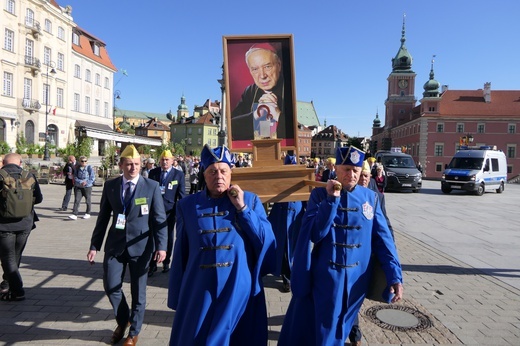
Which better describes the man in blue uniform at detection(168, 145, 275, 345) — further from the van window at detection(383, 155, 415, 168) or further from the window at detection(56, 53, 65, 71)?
the window at detection(56, 53, 65, 71)

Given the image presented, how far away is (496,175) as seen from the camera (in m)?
24.3

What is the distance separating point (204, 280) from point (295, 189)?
215 cm

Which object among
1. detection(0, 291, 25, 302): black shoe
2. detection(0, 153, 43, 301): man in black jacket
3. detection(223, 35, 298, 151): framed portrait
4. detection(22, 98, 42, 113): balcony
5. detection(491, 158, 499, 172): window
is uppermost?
detection(22, 98, 42, 113): balcony

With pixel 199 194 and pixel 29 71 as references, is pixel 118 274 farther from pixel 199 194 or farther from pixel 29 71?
pixel 29 71

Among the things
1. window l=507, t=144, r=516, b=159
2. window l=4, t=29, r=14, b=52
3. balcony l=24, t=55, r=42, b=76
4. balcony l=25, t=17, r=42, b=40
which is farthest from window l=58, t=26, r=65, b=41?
window l=507, t=144, r=516, b=159

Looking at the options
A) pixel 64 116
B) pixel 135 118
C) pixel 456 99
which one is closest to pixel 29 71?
pixel 64 116

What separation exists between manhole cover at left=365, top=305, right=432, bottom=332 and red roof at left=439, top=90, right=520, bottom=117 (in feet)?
246

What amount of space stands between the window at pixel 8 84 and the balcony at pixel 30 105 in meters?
1.45

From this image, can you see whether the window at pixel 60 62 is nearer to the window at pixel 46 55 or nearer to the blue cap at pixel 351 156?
the window at pixel 46 55

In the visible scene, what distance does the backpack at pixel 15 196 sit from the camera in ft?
16.2

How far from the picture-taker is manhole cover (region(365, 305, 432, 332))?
465 centimetres

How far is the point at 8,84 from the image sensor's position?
39.1 meters

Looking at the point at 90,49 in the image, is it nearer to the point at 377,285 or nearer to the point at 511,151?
the point at 377,285

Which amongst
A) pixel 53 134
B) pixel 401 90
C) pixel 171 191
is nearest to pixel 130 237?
pixel 171 191
